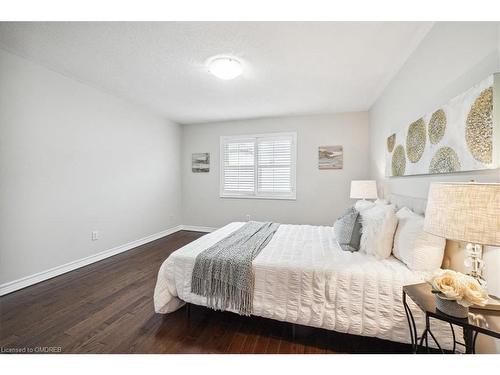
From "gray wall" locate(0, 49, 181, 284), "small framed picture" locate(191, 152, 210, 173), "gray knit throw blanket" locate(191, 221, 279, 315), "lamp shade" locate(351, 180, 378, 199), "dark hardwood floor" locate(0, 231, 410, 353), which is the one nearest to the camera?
"dark hardwood floor" locate(0, 231, 410, 353)

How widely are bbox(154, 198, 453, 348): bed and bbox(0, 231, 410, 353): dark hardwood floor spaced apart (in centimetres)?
16

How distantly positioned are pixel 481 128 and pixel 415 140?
0.80 m

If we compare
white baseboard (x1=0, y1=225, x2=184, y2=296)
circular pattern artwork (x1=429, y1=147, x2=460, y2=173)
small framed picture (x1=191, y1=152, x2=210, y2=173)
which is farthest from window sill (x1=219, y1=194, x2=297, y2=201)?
circular pattern artwork (x1=429, y1=147, x2=460, y2=173)

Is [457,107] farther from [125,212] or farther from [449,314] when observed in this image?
[125,212]

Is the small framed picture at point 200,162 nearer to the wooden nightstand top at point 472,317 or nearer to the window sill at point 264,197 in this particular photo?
the window sill at point 264,197

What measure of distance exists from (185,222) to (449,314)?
4.78 m

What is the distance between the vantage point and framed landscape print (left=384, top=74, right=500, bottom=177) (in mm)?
1114

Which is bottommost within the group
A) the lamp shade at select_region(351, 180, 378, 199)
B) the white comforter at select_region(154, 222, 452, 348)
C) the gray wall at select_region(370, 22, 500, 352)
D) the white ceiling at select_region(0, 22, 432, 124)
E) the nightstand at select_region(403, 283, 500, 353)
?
the white comforter at select_region(154, 222, 452, 348)

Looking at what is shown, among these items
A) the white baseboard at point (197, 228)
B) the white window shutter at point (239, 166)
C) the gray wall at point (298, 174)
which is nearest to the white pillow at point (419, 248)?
the gray wall at point (298, 174)

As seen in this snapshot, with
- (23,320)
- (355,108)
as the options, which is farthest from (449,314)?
(355,108)

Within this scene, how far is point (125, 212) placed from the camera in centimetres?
356

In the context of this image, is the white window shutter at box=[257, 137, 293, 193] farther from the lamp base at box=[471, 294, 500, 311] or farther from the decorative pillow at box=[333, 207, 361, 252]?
the lamp base at box=[471, 294, 500, 311]

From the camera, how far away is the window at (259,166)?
171 inches

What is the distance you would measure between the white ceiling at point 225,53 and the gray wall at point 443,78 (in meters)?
0.20
